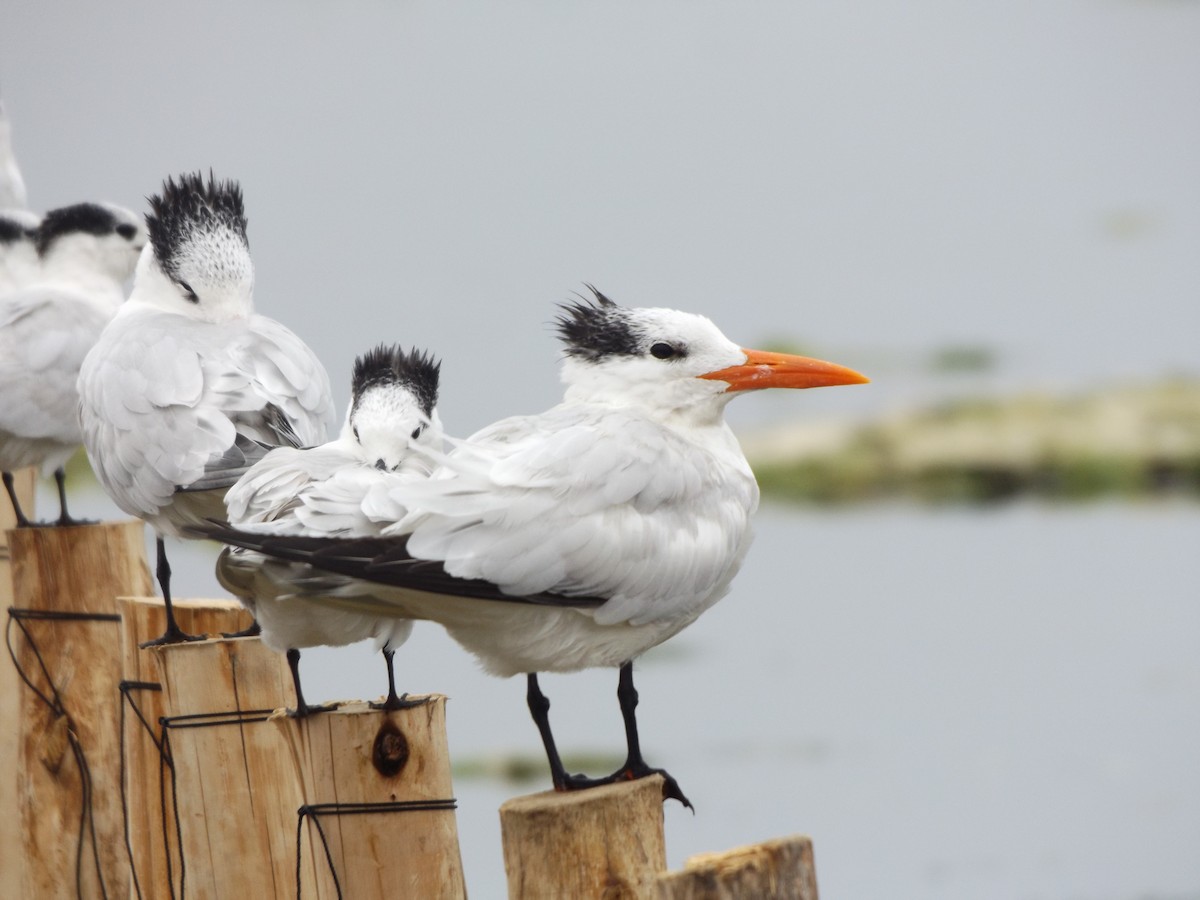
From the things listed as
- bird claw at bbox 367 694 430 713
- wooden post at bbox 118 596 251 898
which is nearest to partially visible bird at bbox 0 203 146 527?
wooden post at bbox 118 596 251 898

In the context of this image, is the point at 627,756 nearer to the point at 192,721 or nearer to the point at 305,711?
the point at 305,711

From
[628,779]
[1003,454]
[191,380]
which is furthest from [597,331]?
[1003,454]

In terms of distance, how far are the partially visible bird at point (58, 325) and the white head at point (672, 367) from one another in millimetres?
1598

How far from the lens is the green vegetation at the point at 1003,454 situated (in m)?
5.30

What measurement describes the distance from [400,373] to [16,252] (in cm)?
267

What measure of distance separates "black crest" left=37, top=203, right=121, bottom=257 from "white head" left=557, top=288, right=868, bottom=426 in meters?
→ 2.28

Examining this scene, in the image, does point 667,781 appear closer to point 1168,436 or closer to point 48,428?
point 48,428

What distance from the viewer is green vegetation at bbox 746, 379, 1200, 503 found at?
17.4ft

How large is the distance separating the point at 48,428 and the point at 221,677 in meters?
1.37

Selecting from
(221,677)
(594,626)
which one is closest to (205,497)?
(221,677)

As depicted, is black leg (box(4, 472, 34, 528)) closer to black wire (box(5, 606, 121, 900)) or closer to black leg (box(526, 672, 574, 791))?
black wire (box(5, 606, 121, 900))

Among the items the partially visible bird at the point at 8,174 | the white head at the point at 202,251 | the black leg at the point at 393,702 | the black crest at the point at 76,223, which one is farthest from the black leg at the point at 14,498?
the partially visible bird at the point at 8,174

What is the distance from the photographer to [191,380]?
8.73 feet

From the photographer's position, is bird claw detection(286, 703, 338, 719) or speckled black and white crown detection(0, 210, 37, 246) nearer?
bird claw detection(286, 703, 338, 719)
